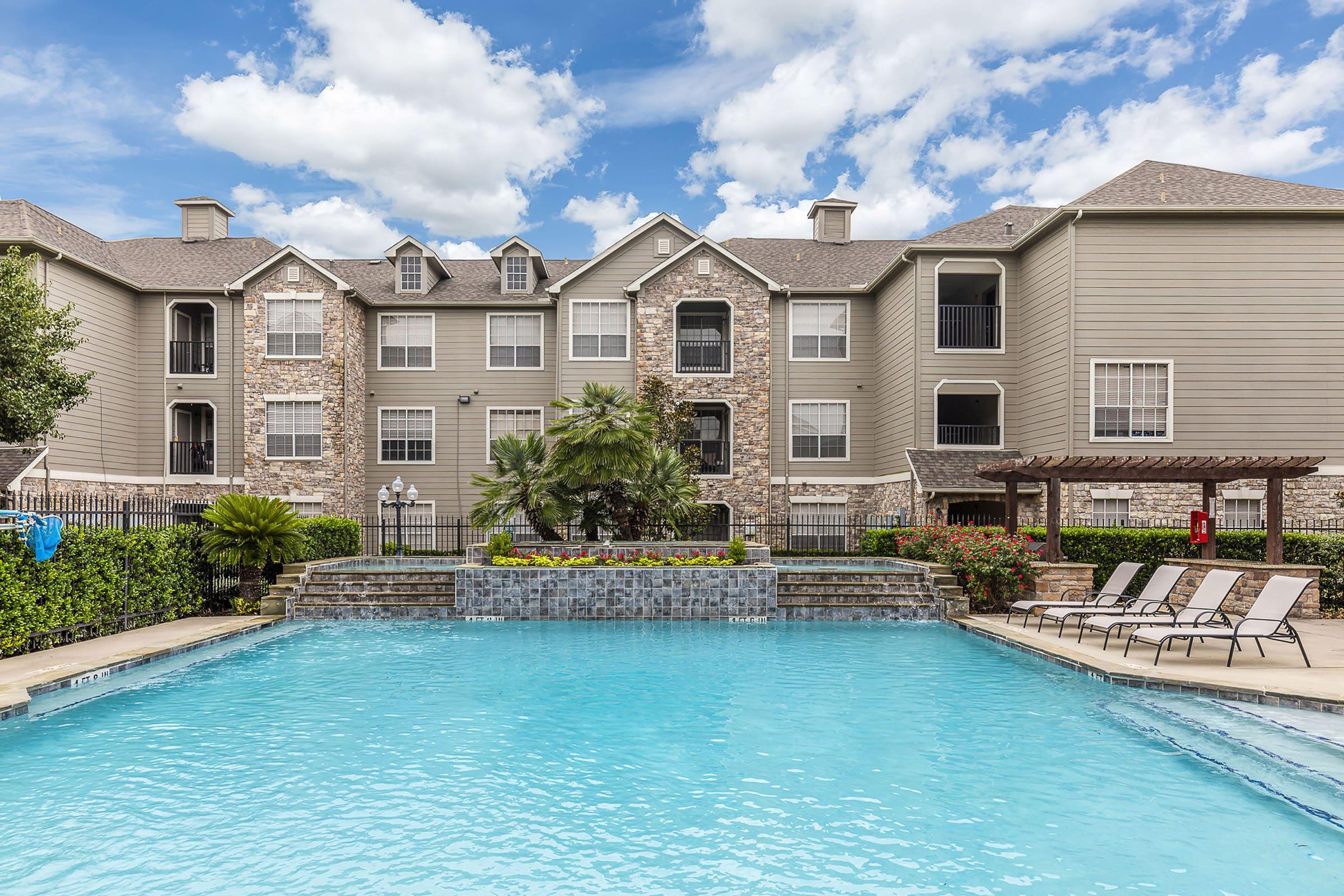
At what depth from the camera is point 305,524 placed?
1616 centimetres

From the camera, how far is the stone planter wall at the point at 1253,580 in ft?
40.9

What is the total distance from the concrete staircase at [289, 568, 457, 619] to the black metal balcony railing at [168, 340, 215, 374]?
13.5 meters

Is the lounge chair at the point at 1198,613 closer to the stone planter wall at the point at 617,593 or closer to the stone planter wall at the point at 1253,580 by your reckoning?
the stone planter wall at the point at 1253,580

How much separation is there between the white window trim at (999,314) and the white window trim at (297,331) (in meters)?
17.9

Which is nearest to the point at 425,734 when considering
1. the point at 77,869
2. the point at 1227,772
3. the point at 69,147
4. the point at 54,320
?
the point at 77,869

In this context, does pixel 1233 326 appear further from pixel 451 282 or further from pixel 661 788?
pixel 451 282

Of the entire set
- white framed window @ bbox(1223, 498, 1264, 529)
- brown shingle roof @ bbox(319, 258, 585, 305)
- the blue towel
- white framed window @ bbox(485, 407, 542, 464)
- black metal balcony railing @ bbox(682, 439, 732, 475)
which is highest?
brown shingle roof @ bbox(319, 258, 585, 305)

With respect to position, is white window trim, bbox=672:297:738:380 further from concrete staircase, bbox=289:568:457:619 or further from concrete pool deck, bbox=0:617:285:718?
concrete pool deck, bbox=0:617:285:718

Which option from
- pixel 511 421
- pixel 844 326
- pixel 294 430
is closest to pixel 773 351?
pixel 844 326

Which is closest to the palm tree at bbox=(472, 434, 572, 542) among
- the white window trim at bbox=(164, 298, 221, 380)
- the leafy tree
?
the leafy tree

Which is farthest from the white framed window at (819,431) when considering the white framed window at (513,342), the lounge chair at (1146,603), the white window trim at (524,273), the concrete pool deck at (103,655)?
the concrete pool deck at (103,655)

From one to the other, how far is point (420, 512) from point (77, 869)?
21.4 metres

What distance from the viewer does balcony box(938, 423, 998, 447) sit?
21016 millimetres

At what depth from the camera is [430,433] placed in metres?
25.5
